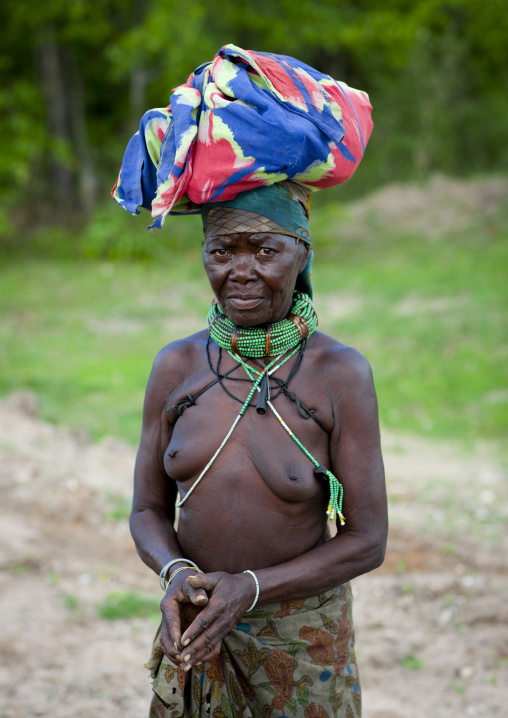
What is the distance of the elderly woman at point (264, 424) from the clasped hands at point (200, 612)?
27mm

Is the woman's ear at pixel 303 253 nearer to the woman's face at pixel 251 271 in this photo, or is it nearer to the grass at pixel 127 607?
the woman's face at pixel 251 271

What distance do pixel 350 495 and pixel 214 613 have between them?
1.51 feet

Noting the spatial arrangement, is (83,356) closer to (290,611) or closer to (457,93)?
(290,611)

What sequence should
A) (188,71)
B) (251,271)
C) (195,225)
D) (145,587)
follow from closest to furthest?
(251,271) < (145,587) < (188,71) < (195,225)

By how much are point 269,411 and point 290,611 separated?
0.52m

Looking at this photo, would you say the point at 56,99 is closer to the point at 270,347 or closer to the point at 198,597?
the point at 270,347

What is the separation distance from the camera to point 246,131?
181cm

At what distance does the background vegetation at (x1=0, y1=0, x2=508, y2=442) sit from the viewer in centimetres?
810

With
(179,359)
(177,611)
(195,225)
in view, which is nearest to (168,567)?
(177,611)

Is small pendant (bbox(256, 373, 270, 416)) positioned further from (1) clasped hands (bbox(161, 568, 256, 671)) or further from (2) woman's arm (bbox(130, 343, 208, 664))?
(1) clasped hands (bbox(161, 568, 256, 671))

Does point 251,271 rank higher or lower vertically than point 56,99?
lower

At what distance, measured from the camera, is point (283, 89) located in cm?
187

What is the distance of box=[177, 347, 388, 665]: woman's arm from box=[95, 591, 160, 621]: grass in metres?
2.47

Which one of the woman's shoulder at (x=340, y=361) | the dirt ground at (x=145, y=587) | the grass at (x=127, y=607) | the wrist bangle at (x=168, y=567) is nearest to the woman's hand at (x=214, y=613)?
the wrist bangle at (x=168, y=567)
